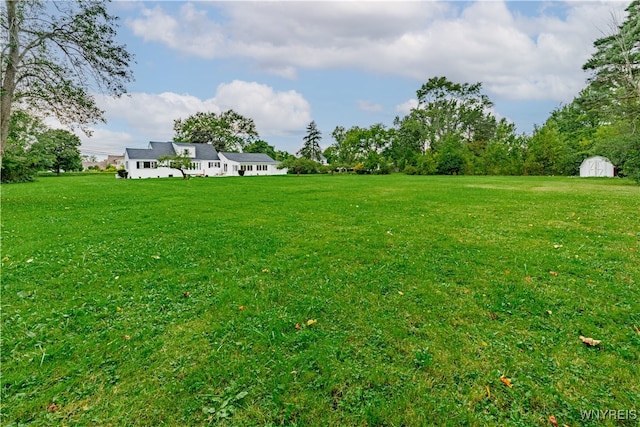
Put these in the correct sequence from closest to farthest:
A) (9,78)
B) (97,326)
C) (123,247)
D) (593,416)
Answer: (593,416)
(97,326)
(123,247)
(9,78)

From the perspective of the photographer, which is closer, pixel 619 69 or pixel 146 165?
pixel 619 69

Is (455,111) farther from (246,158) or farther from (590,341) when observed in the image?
(590,341)

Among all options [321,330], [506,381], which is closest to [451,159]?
[321,330]

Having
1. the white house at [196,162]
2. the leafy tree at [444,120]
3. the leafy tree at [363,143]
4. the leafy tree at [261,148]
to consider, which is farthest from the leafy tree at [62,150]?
the leafy tree at [444,120]

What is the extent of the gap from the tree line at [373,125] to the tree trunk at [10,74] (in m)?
0.03

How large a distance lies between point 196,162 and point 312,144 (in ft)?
89.2

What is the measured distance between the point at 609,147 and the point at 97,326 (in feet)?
94.8

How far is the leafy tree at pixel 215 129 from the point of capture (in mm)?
54594

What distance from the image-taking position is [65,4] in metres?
10.0

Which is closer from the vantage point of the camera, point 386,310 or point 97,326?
point 97,326

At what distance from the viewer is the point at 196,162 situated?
45.0 m

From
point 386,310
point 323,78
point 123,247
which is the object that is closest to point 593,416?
point 386,310

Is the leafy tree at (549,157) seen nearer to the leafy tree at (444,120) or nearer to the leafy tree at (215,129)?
the leafy tree at (444,120)

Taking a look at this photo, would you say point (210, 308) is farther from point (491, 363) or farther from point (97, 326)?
point (491, 363)
